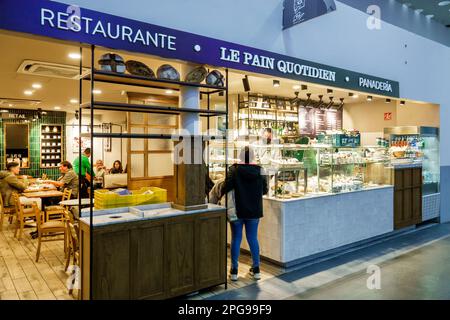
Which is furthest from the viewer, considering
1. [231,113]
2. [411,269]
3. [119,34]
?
[231,113]

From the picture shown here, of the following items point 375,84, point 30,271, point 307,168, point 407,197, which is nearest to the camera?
point 30,271

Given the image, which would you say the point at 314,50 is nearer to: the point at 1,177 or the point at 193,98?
the point at 193,98

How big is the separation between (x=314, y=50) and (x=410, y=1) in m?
3.72

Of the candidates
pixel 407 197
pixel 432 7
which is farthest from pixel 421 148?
pixel 432 7

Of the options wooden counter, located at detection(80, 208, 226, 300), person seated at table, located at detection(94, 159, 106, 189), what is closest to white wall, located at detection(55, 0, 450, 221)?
wooden counter, located at detection(80, 208, 226, 300)

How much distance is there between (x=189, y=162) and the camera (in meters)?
3.90

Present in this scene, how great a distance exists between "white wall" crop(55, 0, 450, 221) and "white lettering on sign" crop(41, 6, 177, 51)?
189 mm

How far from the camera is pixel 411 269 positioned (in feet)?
15.7

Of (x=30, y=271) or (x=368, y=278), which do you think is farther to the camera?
(x=30, y=271)

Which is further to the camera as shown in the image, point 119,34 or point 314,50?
point 314,50

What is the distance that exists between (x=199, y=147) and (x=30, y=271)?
2974 millimetres

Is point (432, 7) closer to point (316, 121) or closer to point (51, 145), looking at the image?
point (316, 121)

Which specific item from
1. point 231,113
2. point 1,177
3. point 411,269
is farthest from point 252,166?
point 1,177

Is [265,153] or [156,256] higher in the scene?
[265,153]
